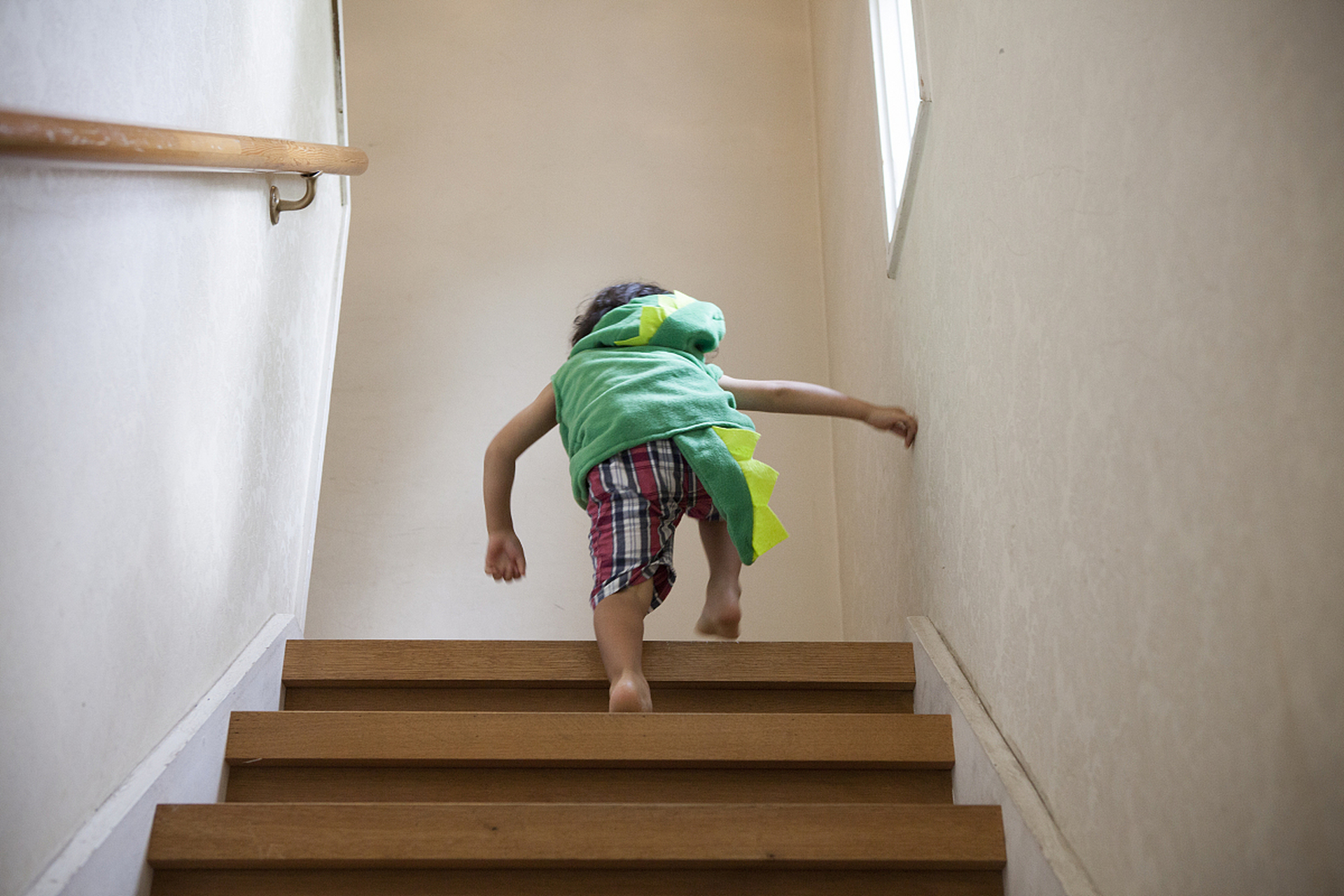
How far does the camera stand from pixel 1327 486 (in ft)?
2.72

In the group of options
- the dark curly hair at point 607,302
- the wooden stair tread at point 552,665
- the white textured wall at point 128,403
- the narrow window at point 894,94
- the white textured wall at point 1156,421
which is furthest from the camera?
the narrow window at point 894,94

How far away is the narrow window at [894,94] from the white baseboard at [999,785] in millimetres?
1004

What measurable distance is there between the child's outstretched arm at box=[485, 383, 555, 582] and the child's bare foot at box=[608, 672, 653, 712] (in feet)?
1.33

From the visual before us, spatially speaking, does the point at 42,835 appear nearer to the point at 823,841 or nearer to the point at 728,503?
the point at 823,841

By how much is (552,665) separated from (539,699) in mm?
66

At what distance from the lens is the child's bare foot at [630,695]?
1.79 m

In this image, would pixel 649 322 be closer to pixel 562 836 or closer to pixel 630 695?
pixel 630 695

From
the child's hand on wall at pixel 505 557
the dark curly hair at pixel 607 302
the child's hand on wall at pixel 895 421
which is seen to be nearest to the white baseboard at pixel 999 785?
the child's hand on wall at pixel 895 421

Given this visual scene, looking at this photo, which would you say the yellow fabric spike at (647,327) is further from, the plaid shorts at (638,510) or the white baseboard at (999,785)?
the white baseboard at (999,785)

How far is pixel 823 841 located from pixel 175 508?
40.0 inches

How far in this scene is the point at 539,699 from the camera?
1.97 metres

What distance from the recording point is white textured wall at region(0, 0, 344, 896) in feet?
3.75

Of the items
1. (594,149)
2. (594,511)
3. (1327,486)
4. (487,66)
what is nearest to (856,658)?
(594,511)

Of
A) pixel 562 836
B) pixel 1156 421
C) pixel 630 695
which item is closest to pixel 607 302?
pixel 630 695
